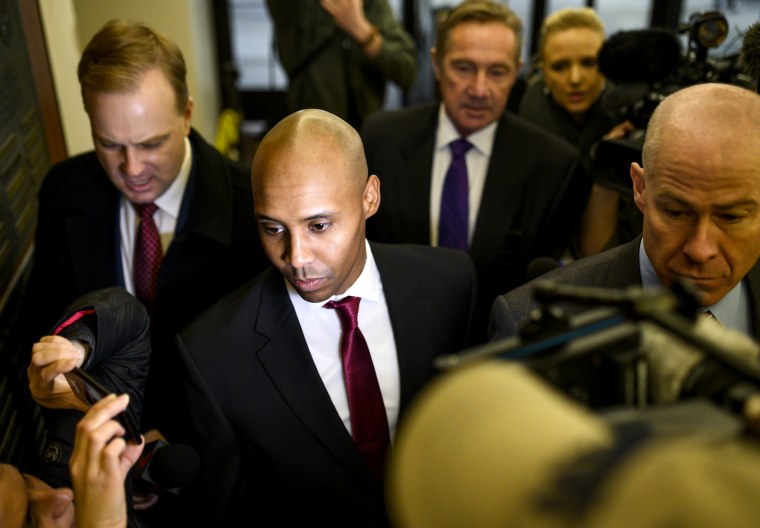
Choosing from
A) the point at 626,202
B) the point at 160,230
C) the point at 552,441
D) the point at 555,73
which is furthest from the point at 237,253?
the point at 552,441

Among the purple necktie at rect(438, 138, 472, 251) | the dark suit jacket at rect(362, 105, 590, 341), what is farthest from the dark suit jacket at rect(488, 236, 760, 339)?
the purple necktie at rect(438, 138, 472, 251)

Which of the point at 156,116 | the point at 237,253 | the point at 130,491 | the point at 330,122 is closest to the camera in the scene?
the point at 130,491

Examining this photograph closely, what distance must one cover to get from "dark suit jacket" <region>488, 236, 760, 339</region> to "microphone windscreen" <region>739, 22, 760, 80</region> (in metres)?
0.45

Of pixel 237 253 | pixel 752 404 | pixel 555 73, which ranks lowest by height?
pixel 237 253

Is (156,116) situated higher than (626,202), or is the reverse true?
(156,116)

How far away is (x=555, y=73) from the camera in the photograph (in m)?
2.66

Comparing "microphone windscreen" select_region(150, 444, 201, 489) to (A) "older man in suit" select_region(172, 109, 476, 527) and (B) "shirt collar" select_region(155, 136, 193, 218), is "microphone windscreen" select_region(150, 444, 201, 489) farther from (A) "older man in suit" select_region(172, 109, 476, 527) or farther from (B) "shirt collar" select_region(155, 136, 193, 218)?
(B) "shirt collar" select_region(155, 136, 193, 218)

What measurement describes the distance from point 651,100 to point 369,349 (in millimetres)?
979

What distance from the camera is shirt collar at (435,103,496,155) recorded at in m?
2.31

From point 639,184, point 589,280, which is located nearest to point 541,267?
point 589,280

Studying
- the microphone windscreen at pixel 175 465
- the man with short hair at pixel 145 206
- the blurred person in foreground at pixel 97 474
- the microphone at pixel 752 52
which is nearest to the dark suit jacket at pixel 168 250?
the man with short hair at pixel 145 206

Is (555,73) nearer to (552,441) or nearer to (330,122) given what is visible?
(330,122)

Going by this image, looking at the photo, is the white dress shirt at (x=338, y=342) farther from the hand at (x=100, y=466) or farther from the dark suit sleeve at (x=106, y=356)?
the hand at (x=100, y=466)

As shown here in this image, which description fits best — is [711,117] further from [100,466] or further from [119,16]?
[119,16]
